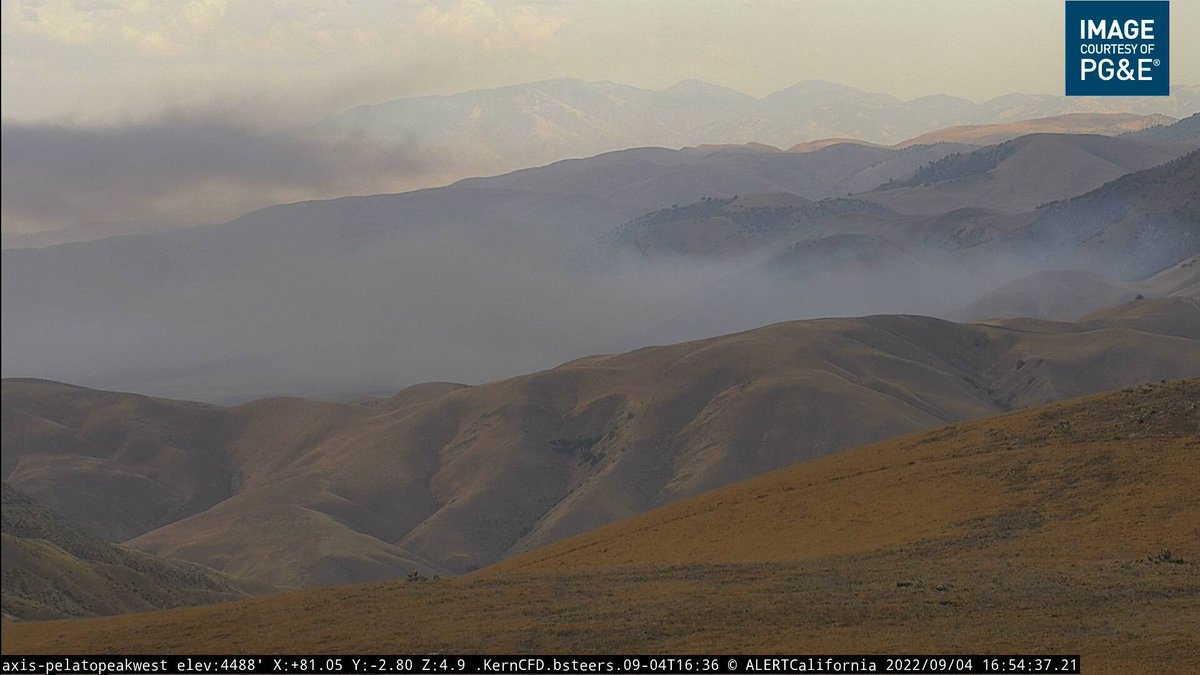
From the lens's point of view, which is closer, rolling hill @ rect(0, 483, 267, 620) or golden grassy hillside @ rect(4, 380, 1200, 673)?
golden grassy hillside @ rect(4, 380, 1200, 673)

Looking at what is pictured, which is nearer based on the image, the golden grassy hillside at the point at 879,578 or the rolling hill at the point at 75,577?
the golden grassy hillside at the point at 879,578

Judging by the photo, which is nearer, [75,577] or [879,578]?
[879,578]

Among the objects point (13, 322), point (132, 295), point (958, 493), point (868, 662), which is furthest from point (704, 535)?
point (132, 295)

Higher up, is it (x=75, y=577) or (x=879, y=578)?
(x=879, y=578)
